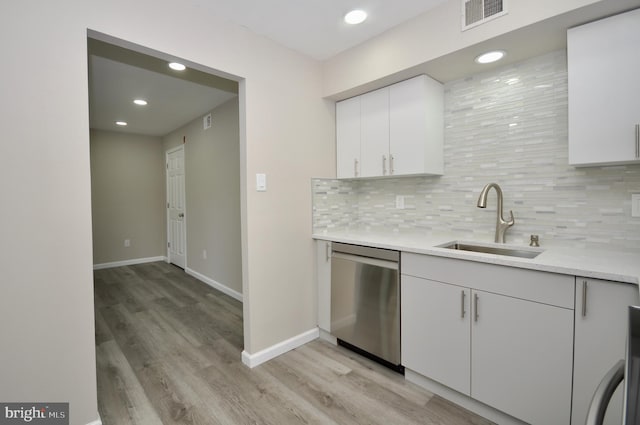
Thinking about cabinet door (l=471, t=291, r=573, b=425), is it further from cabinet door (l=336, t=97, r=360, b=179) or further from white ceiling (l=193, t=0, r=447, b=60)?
white ceiling (l=193, t=0, r=447, b=60)

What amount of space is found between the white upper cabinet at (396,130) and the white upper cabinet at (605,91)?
842 millimetres

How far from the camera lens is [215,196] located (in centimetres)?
413

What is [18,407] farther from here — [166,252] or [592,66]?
[166,252]

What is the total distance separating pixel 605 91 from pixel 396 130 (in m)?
1.20

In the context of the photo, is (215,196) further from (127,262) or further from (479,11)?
(479,11)

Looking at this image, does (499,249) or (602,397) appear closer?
(602,397)

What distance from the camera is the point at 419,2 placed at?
1.90 m

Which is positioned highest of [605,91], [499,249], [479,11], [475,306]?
[479,11]

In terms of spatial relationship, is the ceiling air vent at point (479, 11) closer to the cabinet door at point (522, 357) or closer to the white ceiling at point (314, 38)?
the white ceiling at point (314, 38)

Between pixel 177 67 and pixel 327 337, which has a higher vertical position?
pixel 177 67

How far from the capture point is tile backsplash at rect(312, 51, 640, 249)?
1.76 meters

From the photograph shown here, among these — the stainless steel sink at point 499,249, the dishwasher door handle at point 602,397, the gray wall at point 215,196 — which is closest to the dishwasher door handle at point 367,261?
the stainless steel sink at point 499,249

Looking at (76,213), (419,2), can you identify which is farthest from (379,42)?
(76,213)

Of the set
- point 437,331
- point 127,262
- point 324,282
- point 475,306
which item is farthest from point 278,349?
point 127,262
